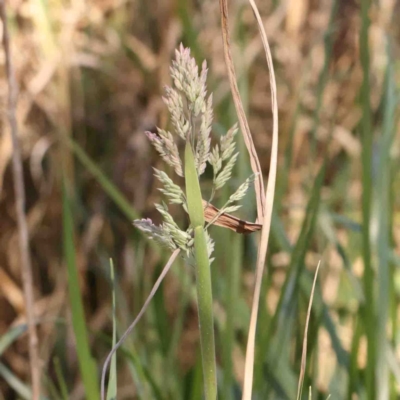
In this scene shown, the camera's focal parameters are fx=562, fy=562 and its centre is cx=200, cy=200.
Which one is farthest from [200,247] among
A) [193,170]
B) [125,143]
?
[125,143]

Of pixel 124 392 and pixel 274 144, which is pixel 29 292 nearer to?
pixel 274 144

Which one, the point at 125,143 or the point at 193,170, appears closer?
the point at 193,170

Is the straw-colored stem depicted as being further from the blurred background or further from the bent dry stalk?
the blurred background

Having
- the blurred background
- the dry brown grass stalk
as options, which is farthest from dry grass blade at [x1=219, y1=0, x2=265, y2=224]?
the blurred background

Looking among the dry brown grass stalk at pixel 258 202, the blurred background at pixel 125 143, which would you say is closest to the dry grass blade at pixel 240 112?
the dry brown grass stalk at pixel 258 202

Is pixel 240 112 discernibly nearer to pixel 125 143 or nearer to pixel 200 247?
pixel 200 247

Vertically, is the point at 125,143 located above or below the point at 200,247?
above

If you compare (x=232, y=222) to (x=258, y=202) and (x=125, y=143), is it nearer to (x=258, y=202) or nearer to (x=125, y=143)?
(x=258, y=202)

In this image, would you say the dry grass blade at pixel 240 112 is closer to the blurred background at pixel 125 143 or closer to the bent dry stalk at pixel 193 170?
the bent dry stalk at pixel 193 170

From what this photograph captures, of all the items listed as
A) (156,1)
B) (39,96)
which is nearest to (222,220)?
(39,96)

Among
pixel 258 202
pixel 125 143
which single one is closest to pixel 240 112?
pixel 258 202
